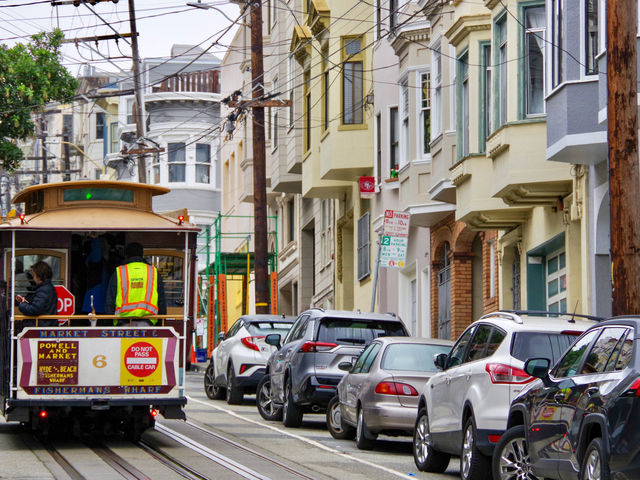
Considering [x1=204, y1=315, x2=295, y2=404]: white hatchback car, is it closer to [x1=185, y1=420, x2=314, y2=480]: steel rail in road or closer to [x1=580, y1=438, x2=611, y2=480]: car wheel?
[x1=185, y1=420, x2=314, y2=480]: steel rail in road

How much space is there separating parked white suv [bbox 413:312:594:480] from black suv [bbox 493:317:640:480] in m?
0.43

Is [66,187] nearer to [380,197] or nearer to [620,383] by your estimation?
[620,383]

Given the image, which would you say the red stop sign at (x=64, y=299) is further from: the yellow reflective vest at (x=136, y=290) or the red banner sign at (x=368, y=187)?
the red banner sign at (x=368, y=187)

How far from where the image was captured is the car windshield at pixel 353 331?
19203mm

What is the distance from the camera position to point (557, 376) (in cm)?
1111

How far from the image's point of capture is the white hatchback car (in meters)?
24.2

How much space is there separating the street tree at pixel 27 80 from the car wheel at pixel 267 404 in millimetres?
11253

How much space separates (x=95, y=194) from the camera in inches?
655

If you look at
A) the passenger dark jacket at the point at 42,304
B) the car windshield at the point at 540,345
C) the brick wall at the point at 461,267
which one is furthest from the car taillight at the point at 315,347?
the brick wall at the point at 461,267

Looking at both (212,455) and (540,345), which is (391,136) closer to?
(212,455)

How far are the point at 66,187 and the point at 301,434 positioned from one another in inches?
191

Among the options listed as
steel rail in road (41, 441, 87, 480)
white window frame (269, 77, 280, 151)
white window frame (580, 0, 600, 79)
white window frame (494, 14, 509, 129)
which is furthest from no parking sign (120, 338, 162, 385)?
white window frame (269, 77, 280, 151)

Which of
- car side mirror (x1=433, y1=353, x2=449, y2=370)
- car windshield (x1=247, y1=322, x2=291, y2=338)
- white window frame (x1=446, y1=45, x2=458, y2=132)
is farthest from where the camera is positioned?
white window frame (x1=446, y1=45, x2=458, y2=132)

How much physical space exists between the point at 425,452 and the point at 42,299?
460 centimetres
